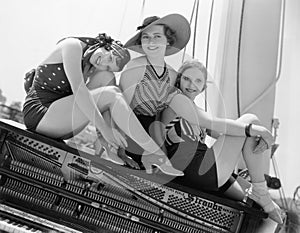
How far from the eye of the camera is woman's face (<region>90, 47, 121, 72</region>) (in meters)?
1.05

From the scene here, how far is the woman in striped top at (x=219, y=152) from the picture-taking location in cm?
105

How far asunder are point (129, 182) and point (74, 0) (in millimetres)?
898

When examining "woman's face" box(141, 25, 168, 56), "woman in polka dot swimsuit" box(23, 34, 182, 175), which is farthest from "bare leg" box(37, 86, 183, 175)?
"woman's face" box(141, 25, 168, 56)

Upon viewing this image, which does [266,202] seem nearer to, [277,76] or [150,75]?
[150,75]

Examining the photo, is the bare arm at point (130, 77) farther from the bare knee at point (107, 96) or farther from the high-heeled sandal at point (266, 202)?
the high-heeled sandal at point (266, 202)

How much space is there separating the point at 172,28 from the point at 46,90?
415mm

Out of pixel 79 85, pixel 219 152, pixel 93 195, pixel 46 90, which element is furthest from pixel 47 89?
pixel 219 152

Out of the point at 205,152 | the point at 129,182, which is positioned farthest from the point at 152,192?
the point at 205,152

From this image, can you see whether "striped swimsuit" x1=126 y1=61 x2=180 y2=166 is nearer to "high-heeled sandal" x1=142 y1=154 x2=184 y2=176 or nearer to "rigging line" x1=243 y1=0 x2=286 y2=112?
"high-heeled sandal" x1=142 y1=154 x2=184 y2=176

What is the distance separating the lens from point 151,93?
105cm

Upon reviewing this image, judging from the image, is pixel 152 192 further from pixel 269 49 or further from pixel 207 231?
pixel 269 49

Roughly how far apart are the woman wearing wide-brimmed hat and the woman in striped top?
0.05 meters

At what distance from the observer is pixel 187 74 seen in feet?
3.60

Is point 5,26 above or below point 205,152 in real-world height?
above
